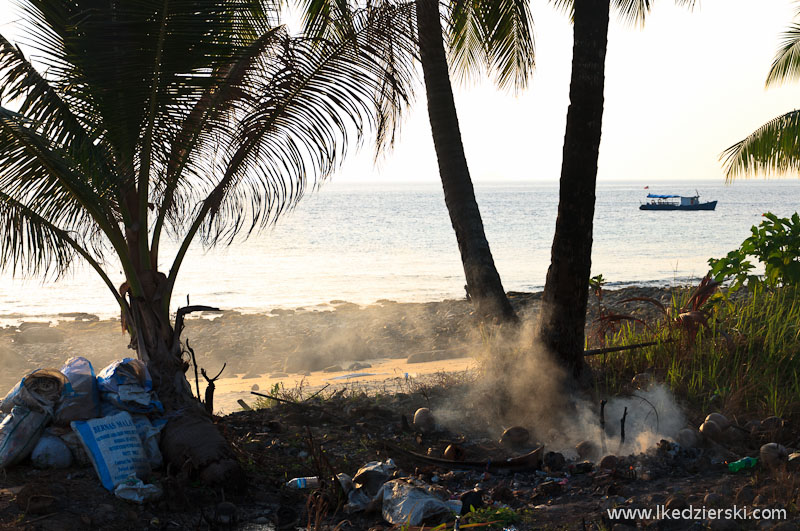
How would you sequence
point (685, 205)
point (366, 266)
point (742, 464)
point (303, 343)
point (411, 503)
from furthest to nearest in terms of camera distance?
point (685, 205) → point (366, 266) → point (303, 343) → point (742, 464) → point (411, 503)

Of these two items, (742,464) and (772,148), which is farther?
(772,148)

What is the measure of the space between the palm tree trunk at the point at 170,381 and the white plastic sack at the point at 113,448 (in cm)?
21

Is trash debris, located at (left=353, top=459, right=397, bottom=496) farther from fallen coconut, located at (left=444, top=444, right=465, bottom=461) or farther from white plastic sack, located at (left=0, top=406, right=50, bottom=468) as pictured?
white plastic sack, located at (left=0, top=406, right=50, bottom=468)

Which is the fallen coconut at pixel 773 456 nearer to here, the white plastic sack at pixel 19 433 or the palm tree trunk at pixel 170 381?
the palm tree trunk at pixel 170 381

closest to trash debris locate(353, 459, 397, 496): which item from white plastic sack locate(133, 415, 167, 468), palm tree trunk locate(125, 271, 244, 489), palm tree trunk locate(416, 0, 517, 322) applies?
palm tree trunk locate(125, 271, 244, 489)

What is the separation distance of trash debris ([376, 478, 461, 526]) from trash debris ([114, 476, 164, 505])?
4.47 ft

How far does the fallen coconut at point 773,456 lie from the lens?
4.22 meters

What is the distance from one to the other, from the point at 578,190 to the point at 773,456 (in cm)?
234

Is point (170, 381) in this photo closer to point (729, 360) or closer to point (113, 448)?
point (113, 448)

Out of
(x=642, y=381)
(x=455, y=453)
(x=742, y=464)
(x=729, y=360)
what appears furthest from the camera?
(x=729, y=360)

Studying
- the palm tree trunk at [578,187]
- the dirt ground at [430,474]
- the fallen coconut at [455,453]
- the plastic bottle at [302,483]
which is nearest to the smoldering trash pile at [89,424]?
the dirt ground at [430,474]

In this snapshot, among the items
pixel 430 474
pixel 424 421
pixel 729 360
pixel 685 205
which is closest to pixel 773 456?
pixel 729 360

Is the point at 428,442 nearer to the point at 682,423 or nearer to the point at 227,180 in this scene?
the point at 682,423

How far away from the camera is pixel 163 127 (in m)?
4.95
